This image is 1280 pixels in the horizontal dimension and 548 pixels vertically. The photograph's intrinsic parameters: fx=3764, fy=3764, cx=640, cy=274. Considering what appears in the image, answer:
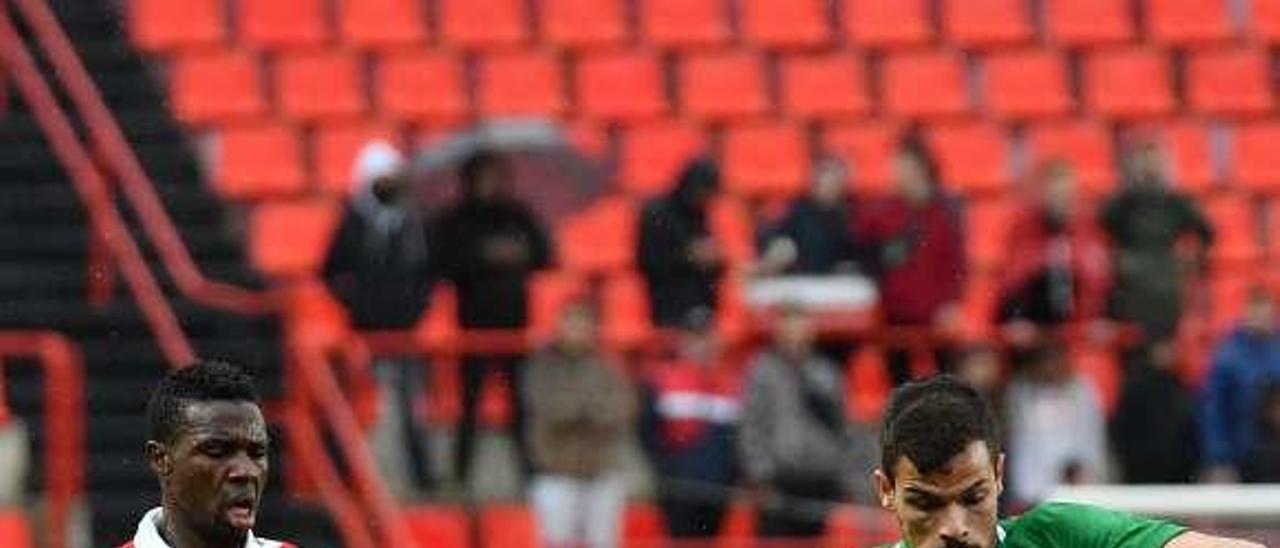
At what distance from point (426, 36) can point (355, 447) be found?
5.13 meters

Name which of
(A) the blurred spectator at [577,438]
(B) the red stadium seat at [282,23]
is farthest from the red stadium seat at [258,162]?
(A) the blurred spectator at [577,438]

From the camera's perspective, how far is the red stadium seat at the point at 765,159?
18.2 meters

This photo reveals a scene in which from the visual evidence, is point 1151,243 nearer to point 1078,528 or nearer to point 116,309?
point 116,309

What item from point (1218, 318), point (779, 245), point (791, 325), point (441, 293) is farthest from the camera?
point (1218, 318)

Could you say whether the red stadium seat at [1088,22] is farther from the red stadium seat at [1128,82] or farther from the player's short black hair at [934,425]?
the player's short black hair at [934,425]

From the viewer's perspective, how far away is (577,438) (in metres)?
14.0

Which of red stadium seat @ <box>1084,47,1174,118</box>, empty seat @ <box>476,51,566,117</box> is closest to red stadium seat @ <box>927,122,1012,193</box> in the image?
red stadium seat @ <box>1084,47,1174,118</box>

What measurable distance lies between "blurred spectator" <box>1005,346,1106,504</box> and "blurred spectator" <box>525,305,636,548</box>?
61.0 inches

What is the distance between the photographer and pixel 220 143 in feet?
58.0

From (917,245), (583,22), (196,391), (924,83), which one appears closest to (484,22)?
(583,22)

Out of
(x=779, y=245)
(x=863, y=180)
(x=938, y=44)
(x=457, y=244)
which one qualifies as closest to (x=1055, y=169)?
(x=779, y=245)

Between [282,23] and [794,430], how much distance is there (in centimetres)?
591

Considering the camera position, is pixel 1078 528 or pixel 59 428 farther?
pixel 59 428

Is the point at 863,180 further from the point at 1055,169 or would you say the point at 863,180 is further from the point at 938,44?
the point at 1055,169
